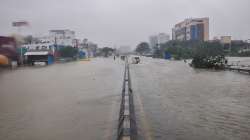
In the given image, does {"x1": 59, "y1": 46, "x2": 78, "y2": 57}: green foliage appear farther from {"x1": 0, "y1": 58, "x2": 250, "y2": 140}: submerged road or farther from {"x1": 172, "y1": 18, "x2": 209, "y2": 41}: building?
{"x1": 0, "y1": 58, "x2": 250, "y2": 140}: submerged road

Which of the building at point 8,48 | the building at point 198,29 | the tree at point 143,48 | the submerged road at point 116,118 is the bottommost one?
the submerged road at point 116,118

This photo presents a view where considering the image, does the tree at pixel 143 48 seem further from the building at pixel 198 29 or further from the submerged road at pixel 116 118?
the submerged road at pixel 116 118

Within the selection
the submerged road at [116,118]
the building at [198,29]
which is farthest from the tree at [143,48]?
the submerged road at [116,118]

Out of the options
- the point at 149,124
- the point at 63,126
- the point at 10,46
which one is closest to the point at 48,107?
the point at 63,126

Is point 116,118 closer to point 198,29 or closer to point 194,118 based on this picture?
point 194,118

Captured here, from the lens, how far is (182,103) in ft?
33.7

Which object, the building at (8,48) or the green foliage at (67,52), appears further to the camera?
the green foliage at (67,52)

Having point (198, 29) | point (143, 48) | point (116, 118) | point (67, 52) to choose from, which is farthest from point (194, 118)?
point (143, 48)

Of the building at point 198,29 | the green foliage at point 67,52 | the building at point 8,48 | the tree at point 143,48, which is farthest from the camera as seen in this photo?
the tree at point 143,48

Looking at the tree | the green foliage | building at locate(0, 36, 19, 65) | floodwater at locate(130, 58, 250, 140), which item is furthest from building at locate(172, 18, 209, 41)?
floodwater at locate(130, 58, 250, 140)

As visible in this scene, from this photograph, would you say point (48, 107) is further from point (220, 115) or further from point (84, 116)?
point (220, 115)

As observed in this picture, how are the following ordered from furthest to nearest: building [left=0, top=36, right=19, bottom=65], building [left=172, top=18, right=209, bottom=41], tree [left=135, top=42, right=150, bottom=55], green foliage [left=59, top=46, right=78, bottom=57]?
tree [left=135, top=42, right=150, bottom=55]
building [left=172, top=18, right=209, bottom=41]
green foliage [left=59, top=46, right=78, bottom=57]
building [left=0, top=36, right=19, bottom=65]

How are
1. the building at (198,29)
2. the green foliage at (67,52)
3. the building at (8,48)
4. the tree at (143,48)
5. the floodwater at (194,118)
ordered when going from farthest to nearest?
the tree at (143,48) → the building at (198,29) → the green foliage at (67,52) → the building at (8,48) → the floodwater at (194,118)

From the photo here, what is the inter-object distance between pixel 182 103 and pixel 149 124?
3.53 metres
